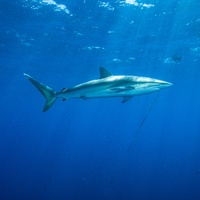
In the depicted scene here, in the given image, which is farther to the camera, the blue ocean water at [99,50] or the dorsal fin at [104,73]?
the blue ocean water at [99,50]

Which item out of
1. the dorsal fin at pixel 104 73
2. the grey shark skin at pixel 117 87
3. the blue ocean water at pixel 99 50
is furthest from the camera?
the blue ocean water at pixel 99 50

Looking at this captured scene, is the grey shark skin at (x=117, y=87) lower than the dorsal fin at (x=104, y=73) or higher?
lower

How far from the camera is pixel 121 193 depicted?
17703 millimetres

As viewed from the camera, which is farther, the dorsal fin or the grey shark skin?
the dorsal fin

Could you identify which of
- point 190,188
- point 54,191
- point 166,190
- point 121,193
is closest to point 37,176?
point 54,191

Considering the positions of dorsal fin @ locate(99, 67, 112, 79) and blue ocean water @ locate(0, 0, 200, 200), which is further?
blue ocean water @ locate(0, 0, 200, 200)

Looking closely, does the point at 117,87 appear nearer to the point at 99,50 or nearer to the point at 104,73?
the point at 104,73

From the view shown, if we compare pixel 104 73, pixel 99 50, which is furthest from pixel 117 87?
pixel 99 50

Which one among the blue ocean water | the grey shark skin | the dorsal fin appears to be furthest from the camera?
the blue ocean water

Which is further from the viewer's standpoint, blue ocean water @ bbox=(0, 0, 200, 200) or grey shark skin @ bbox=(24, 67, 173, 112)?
blue ocean water @ bbox=(0, 0, 200, 200)

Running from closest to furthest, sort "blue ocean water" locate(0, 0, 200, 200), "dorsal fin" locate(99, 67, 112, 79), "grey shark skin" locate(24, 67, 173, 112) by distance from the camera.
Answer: "grey shark skin" locate(24, 67, 173, 112) → "dorsal fin" locate(99, 67, 112, 79) → "blue ocean water" locate(0, 0, 200, 200)

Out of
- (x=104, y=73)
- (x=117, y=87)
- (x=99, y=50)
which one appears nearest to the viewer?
(x=117, y=87)

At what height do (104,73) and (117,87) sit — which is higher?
(104,73)

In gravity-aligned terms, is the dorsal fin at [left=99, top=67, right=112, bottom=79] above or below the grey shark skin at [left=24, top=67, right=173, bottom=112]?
above
